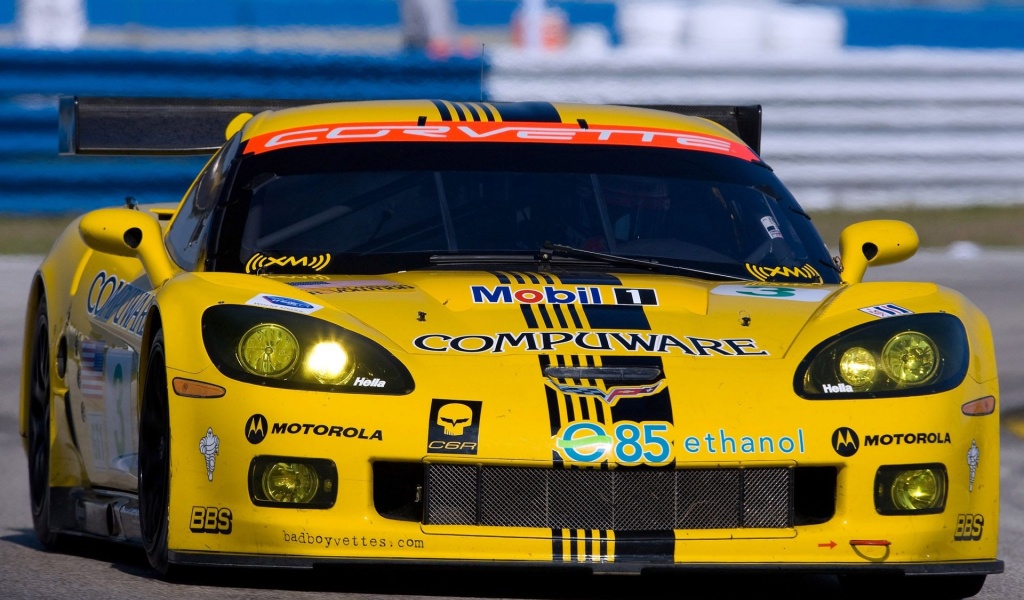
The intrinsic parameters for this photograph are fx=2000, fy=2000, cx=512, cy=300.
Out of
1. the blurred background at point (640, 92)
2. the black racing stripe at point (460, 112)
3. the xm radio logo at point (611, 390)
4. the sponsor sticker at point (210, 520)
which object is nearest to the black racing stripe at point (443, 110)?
the black racing stripe at point (460, 112)

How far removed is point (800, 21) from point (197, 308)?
57.7 ft

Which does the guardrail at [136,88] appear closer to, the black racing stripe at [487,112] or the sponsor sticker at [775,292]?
the black racing stripe at [487,112]

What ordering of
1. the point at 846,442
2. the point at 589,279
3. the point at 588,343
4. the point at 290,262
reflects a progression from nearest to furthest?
1. the point at 846,442
2. the point at 588,343
3. the point at 589,279
4. the point at 290,262

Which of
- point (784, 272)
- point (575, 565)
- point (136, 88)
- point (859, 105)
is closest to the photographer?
point (575, 565)

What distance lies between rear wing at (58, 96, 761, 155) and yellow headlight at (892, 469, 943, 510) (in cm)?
275

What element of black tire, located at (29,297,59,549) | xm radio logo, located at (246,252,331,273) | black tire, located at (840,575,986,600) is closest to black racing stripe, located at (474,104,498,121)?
xm radio logo, located at (246,252,331,273)

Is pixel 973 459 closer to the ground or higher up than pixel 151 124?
A: closer to the ground

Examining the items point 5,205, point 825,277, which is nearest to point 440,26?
point 5,205

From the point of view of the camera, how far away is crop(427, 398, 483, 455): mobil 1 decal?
4.00 meters

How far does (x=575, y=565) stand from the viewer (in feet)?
13.2

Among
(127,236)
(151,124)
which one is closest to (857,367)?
(127,236)

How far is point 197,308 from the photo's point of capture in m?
4.31

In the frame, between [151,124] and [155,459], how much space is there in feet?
8.56

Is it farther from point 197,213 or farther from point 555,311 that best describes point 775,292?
point 197,213
